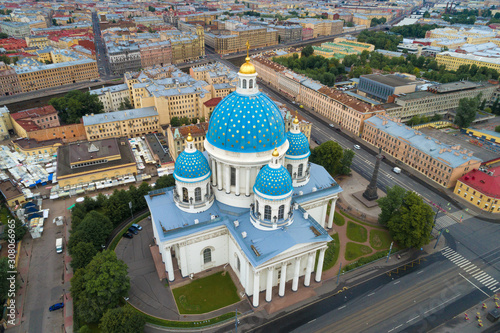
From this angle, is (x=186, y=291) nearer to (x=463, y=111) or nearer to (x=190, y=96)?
(x=190, y=96)

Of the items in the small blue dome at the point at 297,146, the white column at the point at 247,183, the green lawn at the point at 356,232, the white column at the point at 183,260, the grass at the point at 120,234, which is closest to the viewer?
the white column at the point at 183,260

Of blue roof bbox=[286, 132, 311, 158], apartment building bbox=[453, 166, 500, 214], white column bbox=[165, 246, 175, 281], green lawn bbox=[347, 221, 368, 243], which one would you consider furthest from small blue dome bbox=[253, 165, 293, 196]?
apartment building bbox=[453, 166, 500, 214]

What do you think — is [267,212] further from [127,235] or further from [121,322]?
[127,235]

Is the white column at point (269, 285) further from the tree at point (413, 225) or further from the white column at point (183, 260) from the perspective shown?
the tree at point (413, 225)

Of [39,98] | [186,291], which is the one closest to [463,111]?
[186,291]

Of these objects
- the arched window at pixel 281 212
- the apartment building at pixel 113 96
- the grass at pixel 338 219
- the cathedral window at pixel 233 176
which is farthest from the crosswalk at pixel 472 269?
the apartment building at pixel 113 96

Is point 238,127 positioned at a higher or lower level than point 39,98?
higher
